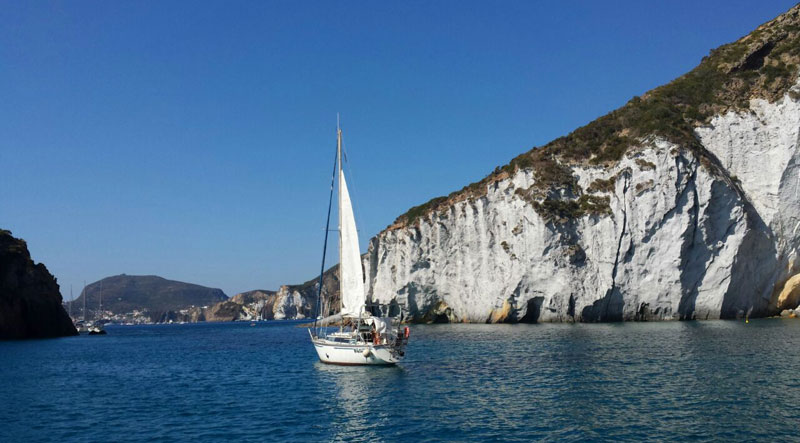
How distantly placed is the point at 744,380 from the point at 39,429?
2753 cm

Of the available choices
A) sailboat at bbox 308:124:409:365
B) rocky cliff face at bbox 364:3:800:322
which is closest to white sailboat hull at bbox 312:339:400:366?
sailboat at bbox 308:124:409:365

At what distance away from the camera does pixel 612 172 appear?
66.9 m

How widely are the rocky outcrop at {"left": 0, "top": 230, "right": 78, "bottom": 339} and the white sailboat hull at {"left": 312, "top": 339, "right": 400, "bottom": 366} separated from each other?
62.7m

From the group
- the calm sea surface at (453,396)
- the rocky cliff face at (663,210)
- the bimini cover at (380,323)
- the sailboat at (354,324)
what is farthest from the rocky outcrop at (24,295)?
the bimini cover at (380,323)

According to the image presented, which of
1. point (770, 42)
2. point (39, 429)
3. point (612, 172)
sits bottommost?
point (39, 429)

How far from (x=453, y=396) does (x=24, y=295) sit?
7829 cm

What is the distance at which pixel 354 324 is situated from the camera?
35.3m

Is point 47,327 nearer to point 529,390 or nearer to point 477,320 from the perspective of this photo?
point 477,320

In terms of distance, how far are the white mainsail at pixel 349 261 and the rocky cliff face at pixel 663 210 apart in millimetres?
36969

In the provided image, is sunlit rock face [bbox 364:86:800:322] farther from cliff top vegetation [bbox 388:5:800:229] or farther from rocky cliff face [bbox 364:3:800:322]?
cliff top vegetation [bbox 388:5:800:229]

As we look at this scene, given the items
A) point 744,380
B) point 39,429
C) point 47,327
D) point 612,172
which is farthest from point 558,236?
point 47,327

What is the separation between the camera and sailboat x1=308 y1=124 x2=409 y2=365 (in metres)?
33.8

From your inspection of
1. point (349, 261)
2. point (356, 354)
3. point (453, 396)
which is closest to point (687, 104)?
point (349, 261)

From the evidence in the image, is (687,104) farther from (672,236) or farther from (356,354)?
(356,354)
